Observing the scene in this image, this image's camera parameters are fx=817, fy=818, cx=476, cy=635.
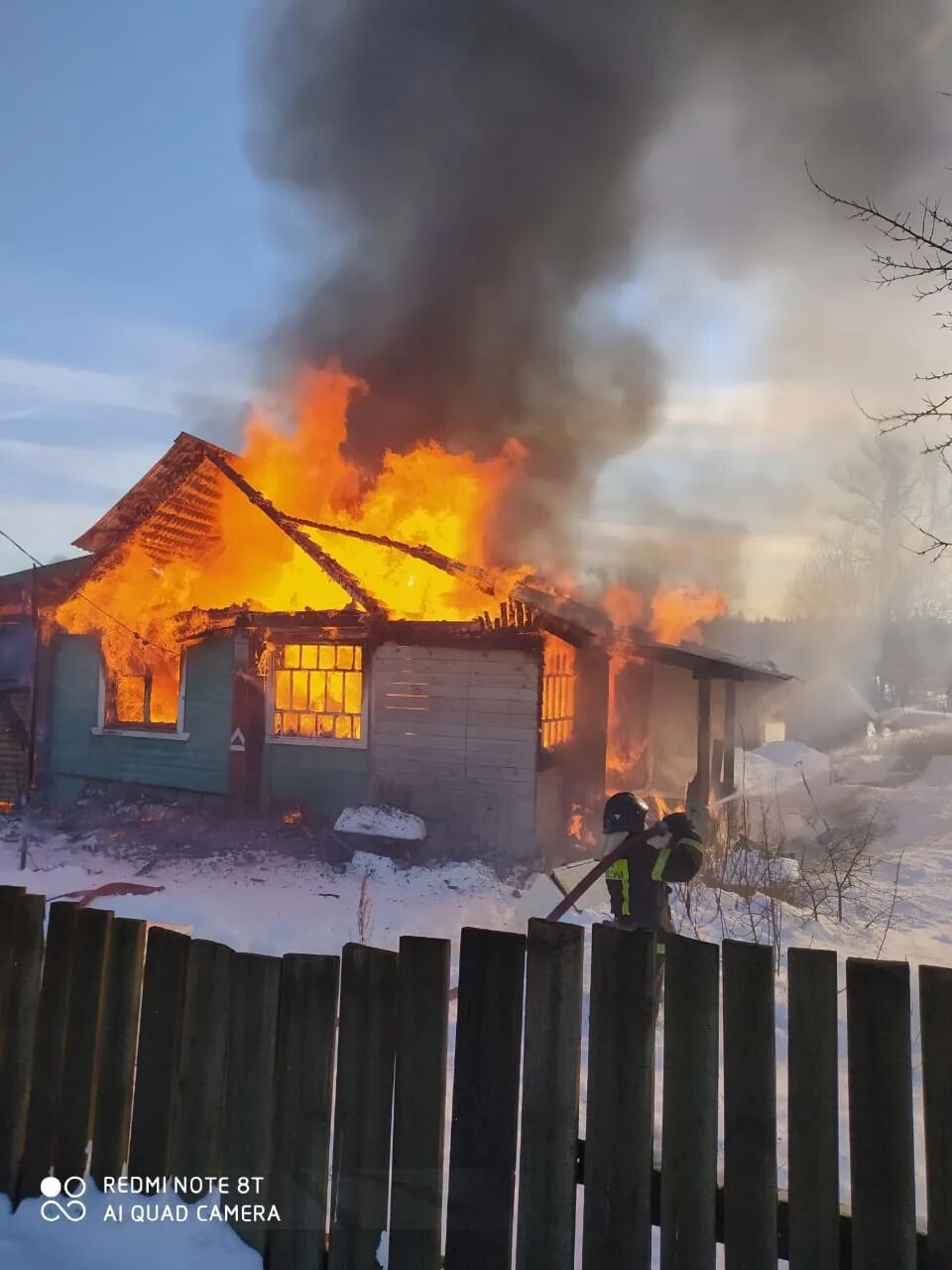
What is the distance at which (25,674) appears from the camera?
51.5 feet

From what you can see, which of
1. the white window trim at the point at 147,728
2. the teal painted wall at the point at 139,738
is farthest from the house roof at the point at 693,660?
the white window trim at the point at 147,728

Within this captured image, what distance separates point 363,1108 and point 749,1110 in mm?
1173

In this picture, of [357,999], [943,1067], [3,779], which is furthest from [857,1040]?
[3,779]

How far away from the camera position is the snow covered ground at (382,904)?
2.75m

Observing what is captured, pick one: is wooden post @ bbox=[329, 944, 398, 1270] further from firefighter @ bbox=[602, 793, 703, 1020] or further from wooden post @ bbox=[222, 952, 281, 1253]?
firefighter @ bbox=[602, 793, 703, 1020]

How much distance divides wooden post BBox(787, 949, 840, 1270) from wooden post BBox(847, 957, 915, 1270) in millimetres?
55

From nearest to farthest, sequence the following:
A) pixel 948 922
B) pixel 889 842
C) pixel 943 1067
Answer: pixel 943 1067 → pixel 948 922 → pixel 889 842

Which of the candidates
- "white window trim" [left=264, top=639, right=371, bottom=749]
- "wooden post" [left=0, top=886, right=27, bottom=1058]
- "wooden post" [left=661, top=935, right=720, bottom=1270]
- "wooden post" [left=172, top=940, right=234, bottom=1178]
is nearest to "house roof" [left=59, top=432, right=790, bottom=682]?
"white window trim" [left=264, top=639, right=371, bottom=749]

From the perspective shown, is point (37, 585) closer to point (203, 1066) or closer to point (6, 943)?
point (6, 943)

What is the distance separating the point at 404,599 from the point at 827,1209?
10.9 m

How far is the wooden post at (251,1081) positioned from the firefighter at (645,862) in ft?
8.90

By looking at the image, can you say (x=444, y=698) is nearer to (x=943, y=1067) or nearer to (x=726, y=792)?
(x=726, y=792)

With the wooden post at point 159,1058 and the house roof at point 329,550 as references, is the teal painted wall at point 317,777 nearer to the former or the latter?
the house roof at point 329,550

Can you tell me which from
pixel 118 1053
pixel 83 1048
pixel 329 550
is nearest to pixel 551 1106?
pixel 118 1053
